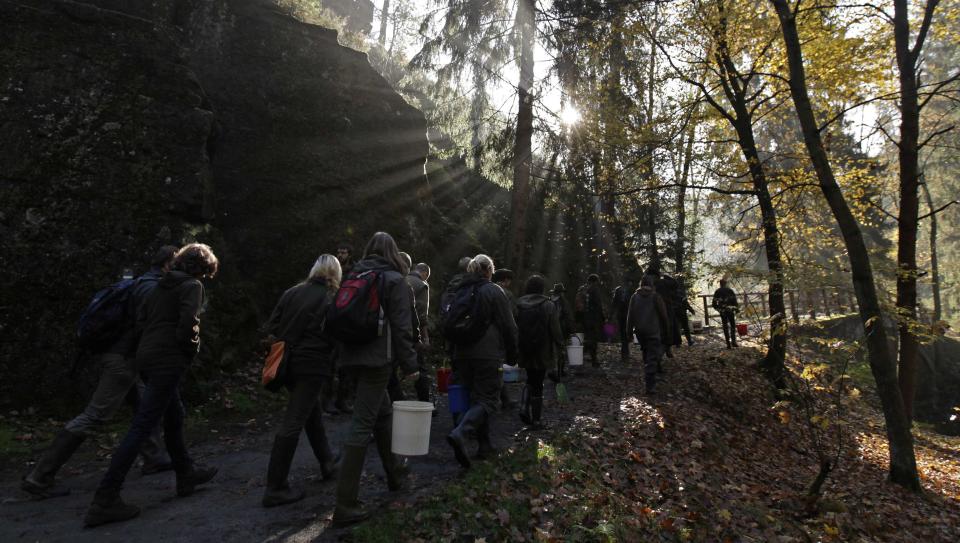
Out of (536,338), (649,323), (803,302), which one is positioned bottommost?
(536,338)

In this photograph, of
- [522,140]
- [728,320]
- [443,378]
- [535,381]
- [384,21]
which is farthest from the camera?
[384,21]

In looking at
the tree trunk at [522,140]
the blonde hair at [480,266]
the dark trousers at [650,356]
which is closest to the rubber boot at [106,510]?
the blonde hair at [480,266]

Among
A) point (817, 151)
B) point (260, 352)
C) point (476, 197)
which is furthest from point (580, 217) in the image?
point (260, 352)

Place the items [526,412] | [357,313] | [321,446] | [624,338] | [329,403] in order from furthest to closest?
[624,338]
[329,403]
[526,412]
[321,446]
[357,313]

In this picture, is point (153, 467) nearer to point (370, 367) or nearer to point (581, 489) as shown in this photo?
point (370, 367)

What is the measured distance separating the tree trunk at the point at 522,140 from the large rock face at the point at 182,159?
2334 mm

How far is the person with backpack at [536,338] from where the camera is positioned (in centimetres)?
687

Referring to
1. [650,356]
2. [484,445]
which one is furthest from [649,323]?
[484,445]

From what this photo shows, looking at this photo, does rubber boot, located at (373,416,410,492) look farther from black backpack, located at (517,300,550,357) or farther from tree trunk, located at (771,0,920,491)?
tree trunk, located at (771,0,920,491)

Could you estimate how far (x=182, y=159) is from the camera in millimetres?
9203

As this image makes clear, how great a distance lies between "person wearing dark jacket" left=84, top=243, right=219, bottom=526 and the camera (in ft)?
13.5

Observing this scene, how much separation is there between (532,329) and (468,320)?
1.82 m

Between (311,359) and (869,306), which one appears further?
(869,306)

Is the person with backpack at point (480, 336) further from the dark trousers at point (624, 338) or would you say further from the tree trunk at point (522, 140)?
the tree trunk at point (522, 140)
